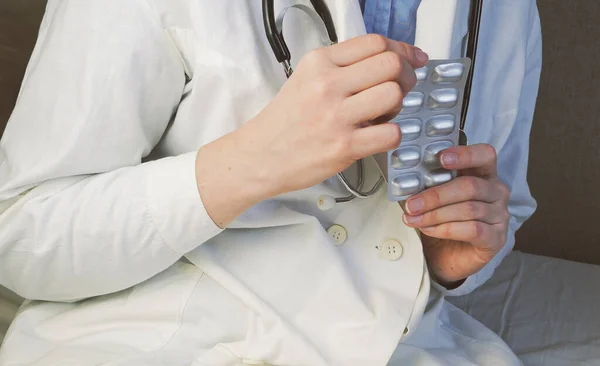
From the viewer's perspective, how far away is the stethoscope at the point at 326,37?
49cm

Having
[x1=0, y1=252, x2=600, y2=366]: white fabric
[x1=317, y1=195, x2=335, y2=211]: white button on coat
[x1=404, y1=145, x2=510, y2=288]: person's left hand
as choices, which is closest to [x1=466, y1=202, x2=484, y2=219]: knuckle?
[x1=404, y1=145, x2=510, y2=288]: person's left hand

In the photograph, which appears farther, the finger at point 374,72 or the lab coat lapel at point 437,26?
the lab coat lapel at point 437,26

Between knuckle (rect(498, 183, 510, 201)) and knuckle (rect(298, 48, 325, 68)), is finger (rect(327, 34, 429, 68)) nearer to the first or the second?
knuckle (rect(298, 48, 325, 68))

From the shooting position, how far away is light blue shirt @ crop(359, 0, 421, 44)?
1.98 ft

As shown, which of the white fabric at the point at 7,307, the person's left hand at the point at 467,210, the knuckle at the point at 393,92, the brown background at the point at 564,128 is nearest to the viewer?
the knuckle at the point at 393,92

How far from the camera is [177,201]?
0.50 meters

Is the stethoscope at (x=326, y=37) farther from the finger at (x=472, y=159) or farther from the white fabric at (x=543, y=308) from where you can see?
the white fabric at (x=543, y=308)

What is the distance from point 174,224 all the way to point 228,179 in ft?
0.21

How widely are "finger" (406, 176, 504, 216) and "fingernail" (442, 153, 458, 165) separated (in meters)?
0.03

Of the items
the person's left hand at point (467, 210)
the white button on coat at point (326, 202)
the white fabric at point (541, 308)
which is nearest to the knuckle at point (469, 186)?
the person's left hand at point (467, 210)

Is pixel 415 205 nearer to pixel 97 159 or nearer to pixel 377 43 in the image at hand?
pixel 377 43

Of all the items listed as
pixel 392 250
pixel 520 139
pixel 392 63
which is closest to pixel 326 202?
pixel 392 250

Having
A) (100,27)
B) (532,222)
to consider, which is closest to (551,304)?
(532,222)

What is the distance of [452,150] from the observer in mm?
513
